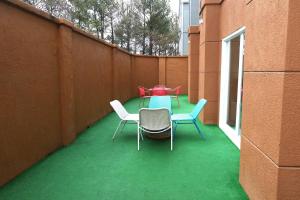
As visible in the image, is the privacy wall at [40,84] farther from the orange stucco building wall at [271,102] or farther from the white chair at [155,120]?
the orange stucco building wall at [271,102]

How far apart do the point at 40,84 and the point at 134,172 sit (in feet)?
6.34

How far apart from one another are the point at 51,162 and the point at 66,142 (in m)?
0.93

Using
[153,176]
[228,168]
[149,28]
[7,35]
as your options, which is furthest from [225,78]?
[149,28]

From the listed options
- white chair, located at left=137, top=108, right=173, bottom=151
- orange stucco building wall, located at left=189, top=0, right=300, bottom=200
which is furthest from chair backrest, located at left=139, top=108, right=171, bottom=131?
orange stucco building wall, located at left=189, top=0, right=300, bottom=200

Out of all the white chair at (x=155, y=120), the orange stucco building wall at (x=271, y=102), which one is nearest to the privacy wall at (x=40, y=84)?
the white chair at (x=155, y=120)

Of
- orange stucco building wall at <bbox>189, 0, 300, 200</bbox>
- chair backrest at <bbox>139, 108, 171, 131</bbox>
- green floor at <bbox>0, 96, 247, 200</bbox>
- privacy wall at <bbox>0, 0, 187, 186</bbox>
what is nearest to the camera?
orange stucco building wall at <bbox>189, 0, 300, 200</bbox>

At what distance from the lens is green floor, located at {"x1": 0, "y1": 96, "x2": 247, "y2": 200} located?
9.81ft

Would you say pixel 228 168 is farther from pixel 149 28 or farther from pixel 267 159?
pixel 149 28

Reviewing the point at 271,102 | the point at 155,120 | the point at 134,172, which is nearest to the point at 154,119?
the point at 155,120

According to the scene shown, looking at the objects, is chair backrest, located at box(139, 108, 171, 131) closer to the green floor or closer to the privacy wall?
the green floor

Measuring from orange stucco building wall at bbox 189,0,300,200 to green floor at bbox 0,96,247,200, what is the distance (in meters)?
0.52

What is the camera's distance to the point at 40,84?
4016 mm

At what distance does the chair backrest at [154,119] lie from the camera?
14.8 ft

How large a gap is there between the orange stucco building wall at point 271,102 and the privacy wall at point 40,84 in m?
2.78
